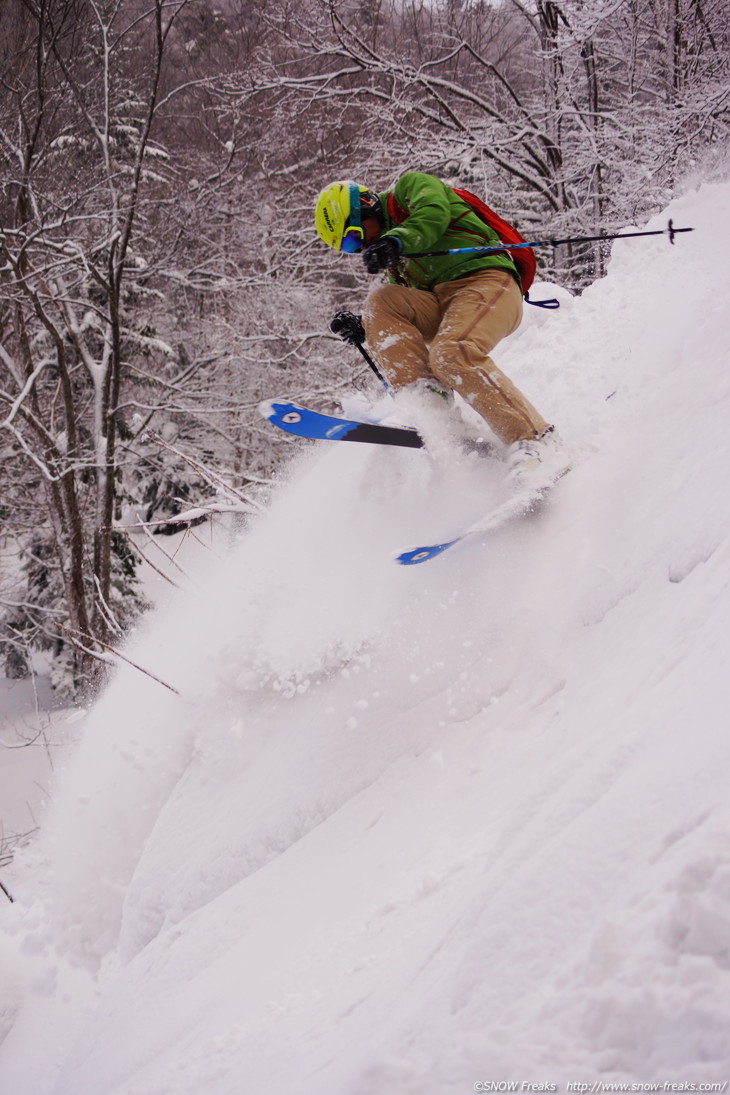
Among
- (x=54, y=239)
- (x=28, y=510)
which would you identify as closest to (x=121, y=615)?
(x=28, y=510)

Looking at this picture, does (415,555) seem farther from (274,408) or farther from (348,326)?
(348,326)

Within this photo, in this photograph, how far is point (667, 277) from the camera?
5137 mm

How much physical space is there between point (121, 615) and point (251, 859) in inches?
463

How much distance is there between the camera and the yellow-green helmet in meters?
3.87

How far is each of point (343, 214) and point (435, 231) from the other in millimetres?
536

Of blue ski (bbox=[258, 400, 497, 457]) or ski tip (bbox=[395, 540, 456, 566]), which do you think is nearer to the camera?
ski tip (bbox=[395, 540, 456, 566])

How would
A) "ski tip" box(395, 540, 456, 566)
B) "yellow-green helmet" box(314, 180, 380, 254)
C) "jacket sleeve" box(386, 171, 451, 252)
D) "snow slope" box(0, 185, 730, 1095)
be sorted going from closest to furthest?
"snow slope" box(0, 185, 730, 1095) < "ski tip" box(395, 540, 456, 566) < "jacket sleeve" box(386, 171, 451, 252) < "yellow-green helmet" box(314, 180, 380, 254)

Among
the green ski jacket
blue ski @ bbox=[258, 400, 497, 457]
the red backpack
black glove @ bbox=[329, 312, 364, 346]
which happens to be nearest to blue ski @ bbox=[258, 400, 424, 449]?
blue ski @ bbox=[258, 400, 497, 457]

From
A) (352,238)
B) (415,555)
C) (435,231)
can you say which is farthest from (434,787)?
(352,238)

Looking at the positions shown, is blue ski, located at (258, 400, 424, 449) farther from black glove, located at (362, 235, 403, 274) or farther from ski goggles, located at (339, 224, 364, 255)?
ski goggles, located at (339, 224, 364, 255)

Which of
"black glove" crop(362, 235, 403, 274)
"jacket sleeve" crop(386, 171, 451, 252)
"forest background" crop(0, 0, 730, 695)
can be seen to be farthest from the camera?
"forest background" crop(0, 0, 730, 695)

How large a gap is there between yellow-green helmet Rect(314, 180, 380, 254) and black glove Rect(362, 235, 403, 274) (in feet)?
1.20

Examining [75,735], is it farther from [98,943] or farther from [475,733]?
[475,733]

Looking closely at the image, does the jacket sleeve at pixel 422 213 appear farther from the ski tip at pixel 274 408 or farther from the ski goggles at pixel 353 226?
the ski tip at pixel 274 408
